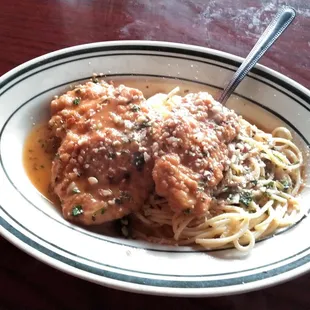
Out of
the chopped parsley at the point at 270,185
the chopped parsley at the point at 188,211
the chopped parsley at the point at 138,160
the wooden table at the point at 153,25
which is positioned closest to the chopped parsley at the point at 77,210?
the chopped parsley at the point at 138,160

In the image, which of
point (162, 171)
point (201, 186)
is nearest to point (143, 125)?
point (162, 171)

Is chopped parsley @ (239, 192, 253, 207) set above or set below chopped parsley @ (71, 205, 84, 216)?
above

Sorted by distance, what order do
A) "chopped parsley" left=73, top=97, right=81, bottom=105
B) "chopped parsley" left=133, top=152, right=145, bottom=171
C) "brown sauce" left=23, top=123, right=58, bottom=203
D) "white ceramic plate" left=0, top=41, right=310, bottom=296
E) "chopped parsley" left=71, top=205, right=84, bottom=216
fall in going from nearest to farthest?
"white ceramic plate" left=0, top=41, right=310, bottom=296, "chopped parsley" left=71, top=205, right=84, bottom=216, "chopped parsley" left=133, top=152, right=145, bottom=171, "brown sauce" left=23, top=123, right=58, bottom=203, "chopped parsley" left=73, top=97, right=81, bottom=105

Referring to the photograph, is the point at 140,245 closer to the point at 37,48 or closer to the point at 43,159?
the point at 43,159

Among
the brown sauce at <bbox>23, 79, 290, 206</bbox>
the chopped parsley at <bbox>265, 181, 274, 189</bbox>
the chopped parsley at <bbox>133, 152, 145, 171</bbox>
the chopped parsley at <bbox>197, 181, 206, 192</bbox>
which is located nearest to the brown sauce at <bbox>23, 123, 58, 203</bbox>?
the brown sauce at <bbox>23, 79, 290, 206</bbox>

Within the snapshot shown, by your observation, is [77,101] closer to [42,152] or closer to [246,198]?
[42,152]

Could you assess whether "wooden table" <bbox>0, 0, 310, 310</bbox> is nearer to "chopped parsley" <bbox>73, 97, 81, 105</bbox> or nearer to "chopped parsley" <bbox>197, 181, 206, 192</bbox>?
"chopped parsley" <bbox>73, 97, 81, 105</bbox>
